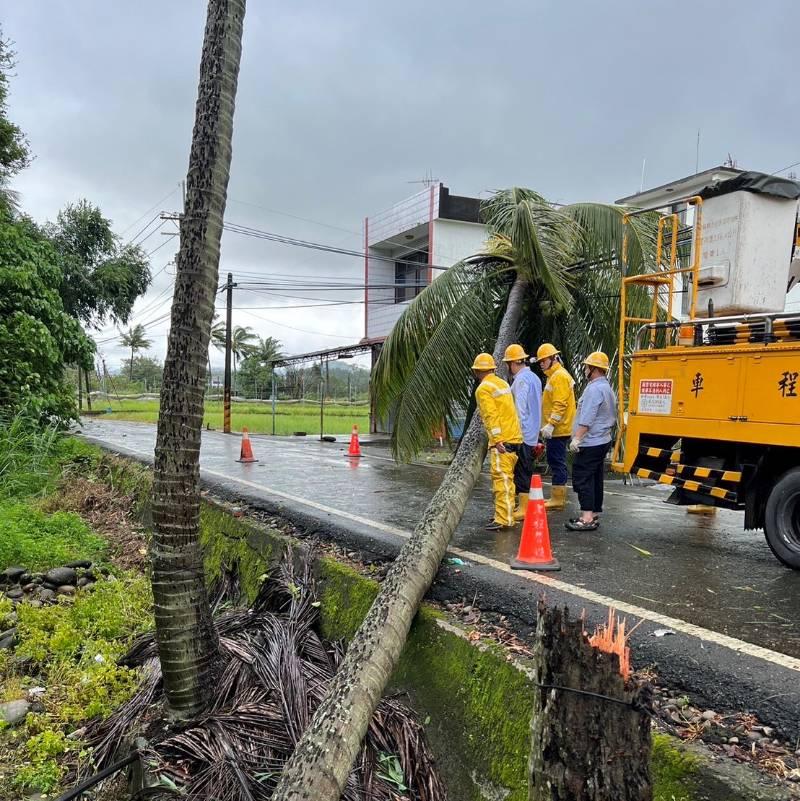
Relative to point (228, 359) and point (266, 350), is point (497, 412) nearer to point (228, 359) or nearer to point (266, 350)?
point (228, 359)

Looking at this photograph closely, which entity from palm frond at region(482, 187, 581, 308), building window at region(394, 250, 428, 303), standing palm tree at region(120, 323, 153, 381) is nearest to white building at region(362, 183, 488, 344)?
building window at region(394, 250, 428, 303)

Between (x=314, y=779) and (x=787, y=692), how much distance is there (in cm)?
210

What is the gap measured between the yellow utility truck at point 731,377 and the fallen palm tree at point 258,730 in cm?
322

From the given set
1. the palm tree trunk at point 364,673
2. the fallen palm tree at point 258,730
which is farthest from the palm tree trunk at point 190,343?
the palm tree trunk at point 364,673

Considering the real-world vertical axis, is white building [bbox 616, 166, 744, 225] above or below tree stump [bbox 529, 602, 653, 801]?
→ above

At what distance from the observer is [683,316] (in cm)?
684

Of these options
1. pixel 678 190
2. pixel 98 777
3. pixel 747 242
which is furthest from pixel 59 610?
pixel 678 190

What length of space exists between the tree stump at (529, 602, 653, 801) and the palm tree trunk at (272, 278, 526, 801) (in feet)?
3.60

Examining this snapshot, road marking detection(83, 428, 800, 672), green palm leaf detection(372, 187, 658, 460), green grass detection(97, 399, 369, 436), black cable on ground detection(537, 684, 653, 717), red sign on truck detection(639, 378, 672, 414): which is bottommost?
green grass detection(97, 399, 369, 436)

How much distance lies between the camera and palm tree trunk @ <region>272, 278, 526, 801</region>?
111 inches

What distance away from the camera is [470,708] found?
341 cm

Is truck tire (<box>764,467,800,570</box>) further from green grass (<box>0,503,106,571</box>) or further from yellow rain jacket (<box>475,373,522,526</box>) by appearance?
green grass (<box>0,503,106,571</box>)

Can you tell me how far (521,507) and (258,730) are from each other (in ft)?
13.2

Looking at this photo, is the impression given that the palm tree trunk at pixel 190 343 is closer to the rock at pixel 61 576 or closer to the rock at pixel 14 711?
the rock at pixel 14 711
